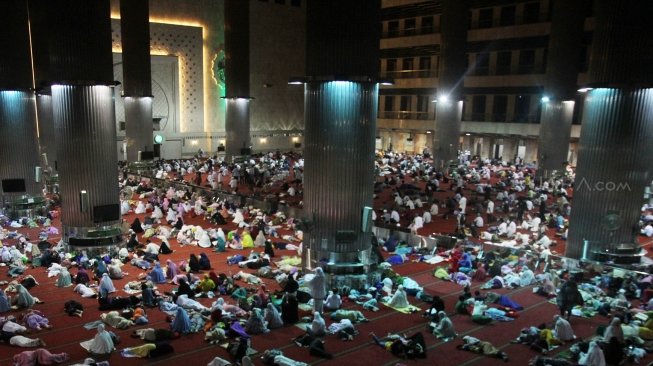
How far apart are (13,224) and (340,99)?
40.2ft

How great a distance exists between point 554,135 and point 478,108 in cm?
1117

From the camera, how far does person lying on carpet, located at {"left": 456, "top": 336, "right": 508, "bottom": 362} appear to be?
863 centimetres

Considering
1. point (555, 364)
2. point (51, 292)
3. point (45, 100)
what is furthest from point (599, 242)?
point (45, 100)

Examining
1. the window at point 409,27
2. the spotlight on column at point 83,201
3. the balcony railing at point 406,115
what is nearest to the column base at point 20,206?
the spotlight on column at point 83,201

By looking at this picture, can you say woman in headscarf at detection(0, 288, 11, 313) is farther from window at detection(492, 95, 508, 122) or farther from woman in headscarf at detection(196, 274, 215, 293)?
window at detection(492, 95, 508, 122)

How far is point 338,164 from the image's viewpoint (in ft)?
38.1

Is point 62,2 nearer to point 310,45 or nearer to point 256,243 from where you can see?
point 310,45

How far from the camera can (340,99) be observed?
1141 cm

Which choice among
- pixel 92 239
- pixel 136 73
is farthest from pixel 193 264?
pixel 136 73

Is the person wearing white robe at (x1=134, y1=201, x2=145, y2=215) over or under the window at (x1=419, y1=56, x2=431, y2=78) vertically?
under

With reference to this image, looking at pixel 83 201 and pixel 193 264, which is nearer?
pixel 193 264

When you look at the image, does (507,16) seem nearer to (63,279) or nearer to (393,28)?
(393,28)

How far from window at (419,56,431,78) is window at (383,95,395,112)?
3391 millimetres

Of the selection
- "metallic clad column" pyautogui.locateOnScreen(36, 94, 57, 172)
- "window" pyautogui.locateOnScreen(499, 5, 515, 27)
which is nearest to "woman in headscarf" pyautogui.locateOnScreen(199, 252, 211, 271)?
"metallic clad column" pyautogui.locateOnScreen(36, 94, 57, 172)
